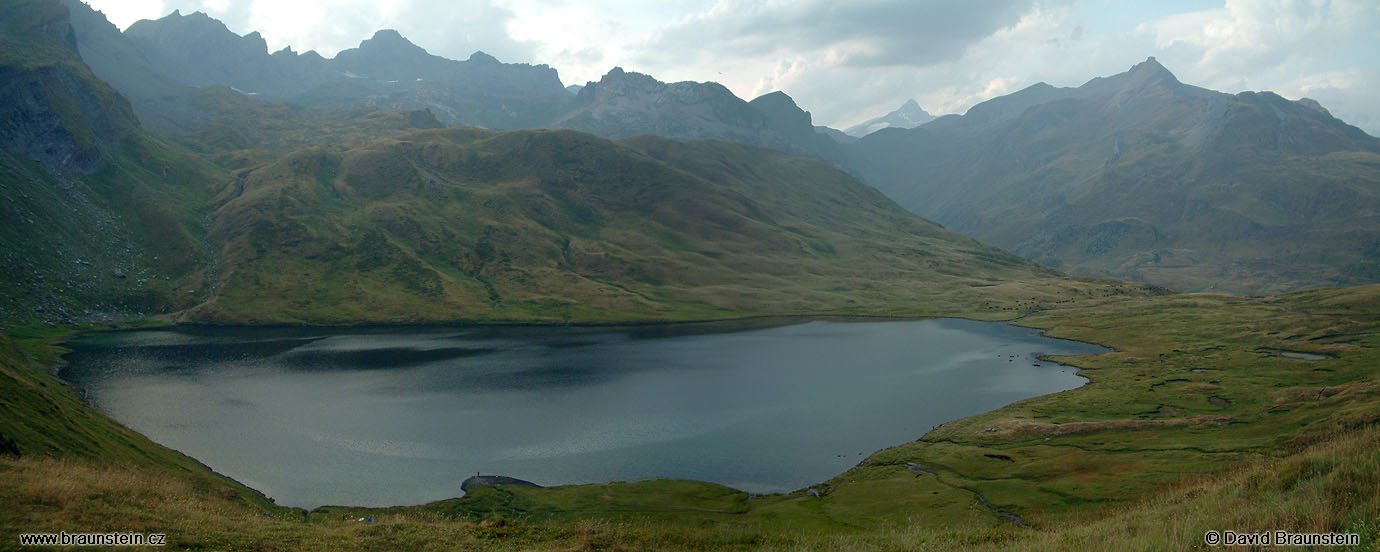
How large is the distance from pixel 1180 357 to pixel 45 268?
285824 mm

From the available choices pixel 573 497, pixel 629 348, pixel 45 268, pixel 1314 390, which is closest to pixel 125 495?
pixel 573 497

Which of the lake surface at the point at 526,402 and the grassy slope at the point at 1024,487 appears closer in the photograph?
the grassy slope at the point at 1024,487

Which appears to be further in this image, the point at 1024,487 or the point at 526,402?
the point at 526,402

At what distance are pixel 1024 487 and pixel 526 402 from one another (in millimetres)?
74053

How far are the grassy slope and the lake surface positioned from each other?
9.07 m

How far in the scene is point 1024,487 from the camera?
6431 centimetres

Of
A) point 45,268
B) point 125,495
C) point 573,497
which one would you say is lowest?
point 573,497

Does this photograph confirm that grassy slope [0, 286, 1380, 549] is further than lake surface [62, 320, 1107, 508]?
No

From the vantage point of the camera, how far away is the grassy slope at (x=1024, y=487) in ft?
74.3

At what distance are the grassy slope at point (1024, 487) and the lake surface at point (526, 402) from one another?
9.07 metres

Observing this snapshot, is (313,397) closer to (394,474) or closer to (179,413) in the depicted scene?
(179,413)

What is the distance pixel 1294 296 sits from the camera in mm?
191125

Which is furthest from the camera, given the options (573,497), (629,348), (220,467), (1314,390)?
(629,348)

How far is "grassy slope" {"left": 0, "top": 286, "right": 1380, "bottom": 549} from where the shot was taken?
22641 millimetres
